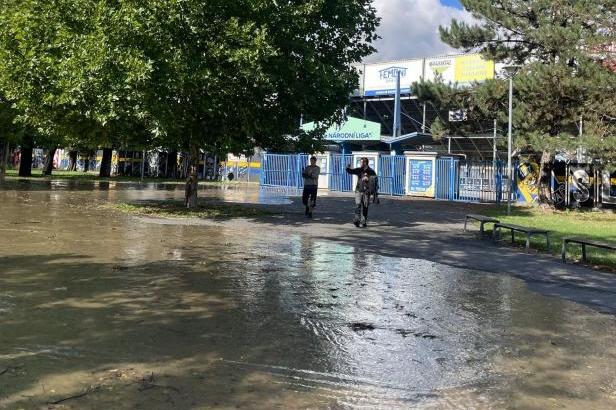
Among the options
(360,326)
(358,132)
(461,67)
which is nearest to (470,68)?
(461,67)

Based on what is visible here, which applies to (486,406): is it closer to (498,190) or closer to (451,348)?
(451,348)

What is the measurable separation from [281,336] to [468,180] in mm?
25635

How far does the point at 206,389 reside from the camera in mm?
4113

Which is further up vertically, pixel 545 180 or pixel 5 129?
pixel 5 129

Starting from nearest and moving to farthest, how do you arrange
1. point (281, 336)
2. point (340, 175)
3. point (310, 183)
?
point (281, 336)
point (310, 183)
point (340, 175)

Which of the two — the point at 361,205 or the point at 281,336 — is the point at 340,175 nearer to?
the point at 361,205

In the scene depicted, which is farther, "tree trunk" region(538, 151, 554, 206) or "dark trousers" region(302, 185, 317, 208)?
"tree trunk" region(538, 151, 554, 206)

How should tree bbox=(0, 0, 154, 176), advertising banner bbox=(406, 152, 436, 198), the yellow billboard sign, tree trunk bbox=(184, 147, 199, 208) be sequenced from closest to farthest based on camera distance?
tree bbox=(0, 0, 154, 176), tree trunk bbox=(184, 147, 199, 208), advertising banner bbox=(406, 152, 436, 198), the yellow billboard sign

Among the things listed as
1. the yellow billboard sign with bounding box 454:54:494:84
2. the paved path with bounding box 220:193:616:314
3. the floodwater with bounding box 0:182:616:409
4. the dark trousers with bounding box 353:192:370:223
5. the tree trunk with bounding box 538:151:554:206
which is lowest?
the floodwater with bounding box 0:182:616:409

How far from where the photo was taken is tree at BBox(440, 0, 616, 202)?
814 inches

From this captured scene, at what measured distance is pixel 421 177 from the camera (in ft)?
102

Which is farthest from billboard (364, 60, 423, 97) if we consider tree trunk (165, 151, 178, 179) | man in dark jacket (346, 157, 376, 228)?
man in dark jacket (346, 157, 376, 228)

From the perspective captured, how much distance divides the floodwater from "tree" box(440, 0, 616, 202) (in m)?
14.4

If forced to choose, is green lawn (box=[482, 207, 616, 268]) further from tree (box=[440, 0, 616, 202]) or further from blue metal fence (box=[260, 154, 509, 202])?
blue metal fence (box=[260, 154, 509, 202])
